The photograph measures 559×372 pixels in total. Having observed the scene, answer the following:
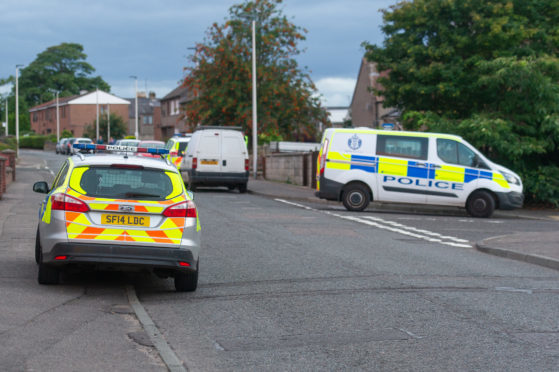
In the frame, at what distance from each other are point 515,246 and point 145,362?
386 inches

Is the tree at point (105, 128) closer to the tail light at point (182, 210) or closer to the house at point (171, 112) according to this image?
the house at point (171, 112)

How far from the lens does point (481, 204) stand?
21641 mm

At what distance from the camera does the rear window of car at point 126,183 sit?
29.0 feet

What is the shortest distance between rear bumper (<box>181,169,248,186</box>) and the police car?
18.9 metres

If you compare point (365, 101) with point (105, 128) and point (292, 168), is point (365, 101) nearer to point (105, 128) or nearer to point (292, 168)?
point (105, 128)

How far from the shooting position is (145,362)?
601cm

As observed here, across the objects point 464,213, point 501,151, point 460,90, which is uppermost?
point 460,90

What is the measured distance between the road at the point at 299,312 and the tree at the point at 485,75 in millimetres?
10465

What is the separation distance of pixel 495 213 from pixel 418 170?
132 inches

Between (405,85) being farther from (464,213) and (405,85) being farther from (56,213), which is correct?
(56,213)

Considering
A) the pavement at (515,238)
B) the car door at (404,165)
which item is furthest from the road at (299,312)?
the car door at (404,165)

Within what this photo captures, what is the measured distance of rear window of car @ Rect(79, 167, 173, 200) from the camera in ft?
29.0

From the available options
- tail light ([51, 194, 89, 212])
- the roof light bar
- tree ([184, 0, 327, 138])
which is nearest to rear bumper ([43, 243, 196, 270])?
tail light ([51, 194, 89, 212])

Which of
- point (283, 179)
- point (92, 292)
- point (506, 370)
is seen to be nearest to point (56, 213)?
point (92, 292)
